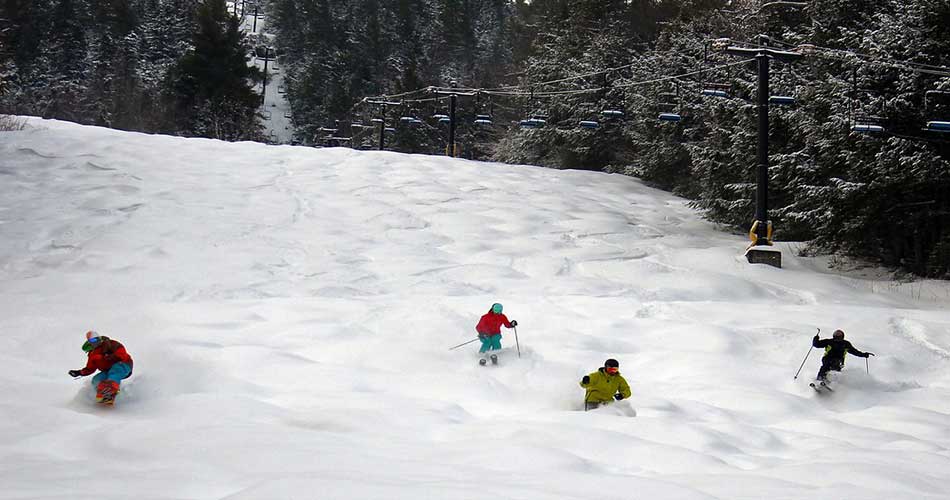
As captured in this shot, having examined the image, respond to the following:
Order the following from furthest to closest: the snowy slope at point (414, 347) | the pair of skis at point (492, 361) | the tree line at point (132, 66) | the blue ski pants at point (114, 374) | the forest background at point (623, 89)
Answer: the tree line at point (132, 66), the forest background at point (623, 89), the pair of skis at point (492, 361), the blue ski pants at point (114, 374), the snowy slope at point (414, 347)

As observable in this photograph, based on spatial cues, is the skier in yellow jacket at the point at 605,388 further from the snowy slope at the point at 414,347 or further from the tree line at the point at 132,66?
the tree line at the point at 132,66

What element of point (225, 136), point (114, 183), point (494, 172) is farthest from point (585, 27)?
point (114, 183)

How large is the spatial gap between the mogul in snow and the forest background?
13.2m

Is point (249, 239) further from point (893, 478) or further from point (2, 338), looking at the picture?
point (893, 478)

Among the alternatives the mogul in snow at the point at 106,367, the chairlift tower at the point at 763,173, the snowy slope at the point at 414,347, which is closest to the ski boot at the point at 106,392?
the mogul in snow at the point at 106,367

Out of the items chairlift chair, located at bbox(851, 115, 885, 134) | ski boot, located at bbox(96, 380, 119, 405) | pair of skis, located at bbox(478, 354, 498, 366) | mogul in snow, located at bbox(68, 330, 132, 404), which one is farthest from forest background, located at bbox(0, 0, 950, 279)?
ski boot, located at bbox(96, 380, 119, 405)

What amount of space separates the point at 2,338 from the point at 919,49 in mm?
18422

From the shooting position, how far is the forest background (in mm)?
17053

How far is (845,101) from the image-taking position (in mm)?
17266

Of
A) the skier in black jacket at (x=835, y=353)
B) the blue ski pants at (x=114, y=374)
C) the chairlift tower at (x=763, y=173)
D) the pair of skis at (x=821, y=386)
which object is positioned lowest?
the pair of skis at (x=821, y=386)

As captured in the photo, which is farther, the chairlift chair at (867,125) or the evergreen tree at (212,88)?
the evergreen tree at (212,88)

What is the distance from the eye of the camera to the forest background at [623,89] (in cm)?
1705

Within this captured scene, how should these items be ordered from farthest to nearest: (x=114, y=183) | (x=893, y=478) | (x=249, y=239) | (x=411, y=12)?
(x=411, y=12) → (x=114, y=183) → (x=249, y=239) → (x=893, y=478)

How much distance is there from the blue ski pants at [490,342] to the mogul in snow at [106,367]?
188 inches
